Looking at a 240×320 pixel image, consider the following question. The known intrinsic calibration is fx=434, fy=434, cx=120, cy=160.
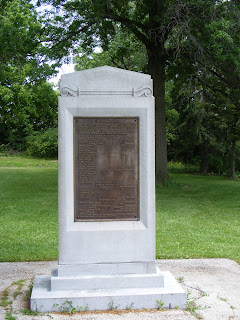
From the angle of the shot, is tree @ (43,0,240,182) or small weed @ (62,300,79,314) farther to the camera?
tree @ (43,0,240,182)

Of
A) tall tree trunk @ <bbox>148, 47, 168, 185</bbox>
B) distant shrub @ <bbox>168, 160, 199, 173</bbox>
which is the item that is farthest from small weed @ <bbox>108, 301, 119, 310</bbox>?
distant shrub @ <bbox>168, 160, 199, 173</bbox>

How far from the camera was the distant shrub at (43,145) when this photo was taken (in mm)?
36281

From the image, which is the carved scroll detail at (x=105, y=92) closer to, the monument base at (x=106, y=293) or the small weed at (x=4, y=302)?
the monument base at (x=106, y=293)

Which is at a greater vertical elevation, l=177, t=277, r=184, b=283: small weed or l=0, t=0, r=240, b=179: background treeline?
l=0, t=0, r=240, b=179: background treeline

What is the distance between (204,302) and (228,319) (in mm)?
513

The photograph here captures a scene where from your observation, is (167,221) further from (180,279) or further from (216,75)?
(216,75)

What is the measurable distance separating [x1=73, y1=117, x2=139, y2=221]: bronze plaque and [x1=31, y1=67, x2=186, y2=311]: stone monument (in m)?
0.01

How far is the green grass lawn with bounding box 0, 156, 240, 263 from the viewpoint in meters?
8.43

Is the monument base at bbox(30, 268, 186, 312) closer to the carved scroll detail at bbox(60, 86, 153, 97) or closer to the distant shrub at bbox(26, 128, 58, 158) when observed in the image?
the carved scroll detail at bbox(60, 86, 153, 97)

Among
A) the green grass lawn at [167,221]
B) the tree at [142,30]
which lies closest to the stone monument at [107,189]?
the green grass lawn at [167,221]

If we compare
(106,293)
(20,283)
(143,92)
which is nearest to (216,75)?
(143,92)

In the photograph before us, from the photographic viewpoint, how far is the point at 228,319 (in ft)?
16.5

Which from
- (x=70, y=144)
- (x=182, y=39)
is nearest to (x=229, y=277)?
(x=70, y=144)

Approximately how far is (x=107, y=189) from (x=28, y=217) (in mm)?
7073
